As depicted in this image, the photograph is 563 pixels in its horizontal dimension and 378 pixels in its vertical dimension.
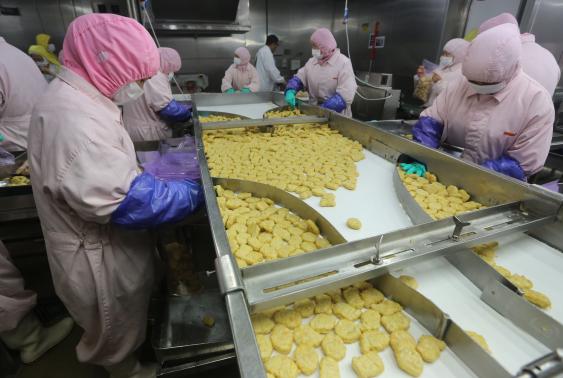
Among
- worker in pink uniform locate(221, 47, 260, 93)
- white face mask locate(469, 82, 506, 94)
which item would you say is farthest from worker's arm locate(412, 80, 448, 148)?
Answer: worker in pink uniform locate(221, 47, 260, 93)

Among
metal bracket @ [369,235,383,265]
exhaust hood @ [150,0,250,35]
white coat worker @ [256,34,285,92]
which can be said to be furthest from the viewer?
white coat worker @ [256,34,285,92]

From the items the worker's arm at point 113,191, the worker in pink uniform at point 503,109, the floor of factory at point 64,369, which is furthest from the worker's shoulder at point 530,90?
the floor of factory at point 64,369

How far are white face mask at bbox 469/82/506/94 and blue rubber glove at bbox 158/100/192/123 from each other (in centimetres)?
271

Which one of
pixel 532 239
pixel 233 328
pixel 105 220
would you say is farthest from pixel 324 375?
pixel 532 239

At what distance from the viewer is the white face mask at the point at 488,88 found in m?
1.86

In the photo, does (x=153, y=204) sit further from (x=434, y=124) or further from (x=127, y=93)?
(x=434, y=124)

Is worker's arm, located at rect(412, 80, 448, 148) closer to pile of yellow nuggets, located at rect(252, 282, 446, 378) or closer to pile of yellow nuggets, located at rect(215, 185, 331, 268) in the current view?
pile of yellow nuggets, located at rect(215, 185, 331, 268)

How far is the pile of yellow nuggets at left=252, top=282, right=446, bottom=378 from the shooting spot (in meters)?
0.81

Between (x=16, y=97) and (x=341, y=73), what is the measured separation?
140 inches

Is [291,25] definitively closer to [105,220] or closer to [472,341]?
[105,220]

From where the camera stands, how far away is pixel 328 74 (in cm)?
413

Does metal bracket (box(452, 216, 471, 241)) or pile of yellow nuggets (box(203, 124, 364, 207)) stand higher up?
metal bracket (box(452, 216, 471, 241))

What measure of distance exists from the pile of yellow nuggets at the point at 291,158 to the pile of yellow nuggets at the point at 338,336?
0.65 metres

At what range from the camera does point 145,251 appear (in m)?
1.63
